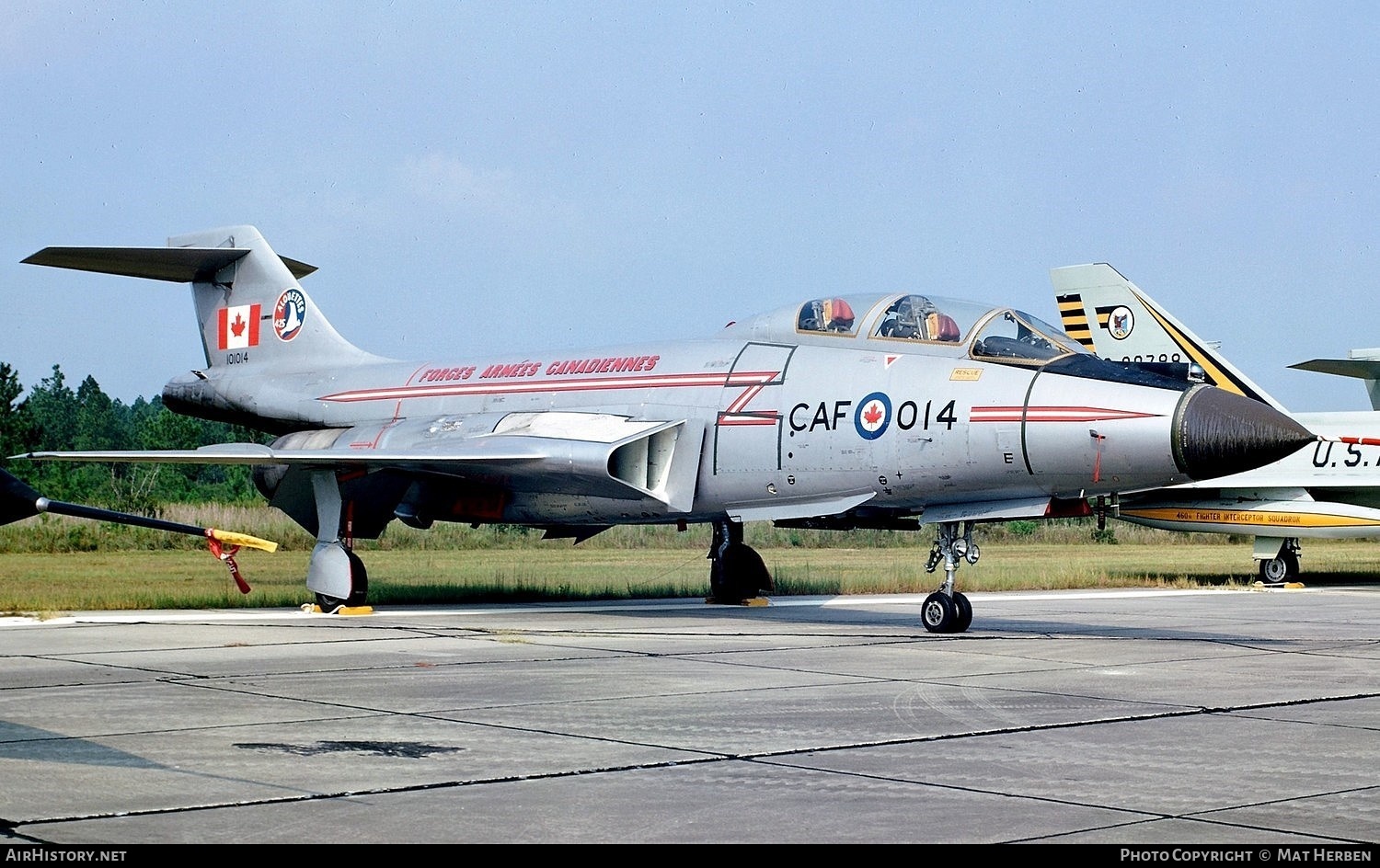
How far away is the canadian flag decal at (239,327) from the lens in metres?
19.4

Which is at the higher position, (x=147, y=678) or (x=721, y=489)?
(x=721, y=489)

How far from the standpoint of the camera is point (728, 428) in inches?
563

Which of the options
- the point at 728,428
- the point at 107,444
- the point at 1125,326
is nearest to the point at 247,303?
the point at 728,428

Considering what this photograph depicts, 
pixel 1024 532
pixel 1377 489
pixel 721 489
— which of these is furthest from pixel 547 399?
pixel 1024 532

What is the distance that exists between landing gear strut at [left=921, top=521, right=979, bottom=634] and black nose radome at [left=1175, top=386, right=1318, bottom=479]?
1.93 metres

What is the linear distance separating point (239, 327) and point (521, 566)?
6006 millimetres

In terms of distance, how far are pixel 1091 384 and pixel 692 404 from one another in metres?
4.06

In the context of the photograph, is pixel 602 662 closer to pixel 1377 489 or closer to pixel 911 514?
pixel 911 514

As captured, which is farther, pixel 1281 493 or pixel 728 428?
pixel 1281 493

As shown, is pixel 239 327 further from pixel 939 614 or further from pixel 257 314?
pixel 939 614

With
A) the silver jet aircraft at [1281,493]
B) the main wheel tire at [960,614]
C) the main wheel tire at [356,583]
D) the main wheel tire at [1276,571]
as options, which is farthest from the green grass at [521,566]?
the main wheel tire at [960,614]

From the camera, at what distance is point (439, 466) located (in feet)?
50.2

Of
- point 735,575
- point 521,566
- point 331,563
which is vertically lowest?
point 521,566

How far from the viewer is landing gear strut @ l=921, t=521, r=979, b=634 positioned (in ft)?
41.3
